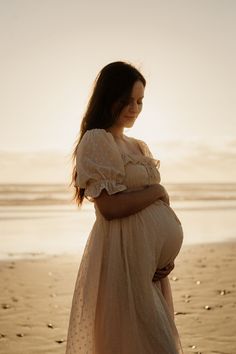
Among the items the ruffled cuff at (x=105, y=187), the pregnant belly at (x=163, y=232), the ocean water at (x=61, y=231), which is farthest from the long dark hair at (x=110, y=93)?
the ocean water at (x=61, y=231)

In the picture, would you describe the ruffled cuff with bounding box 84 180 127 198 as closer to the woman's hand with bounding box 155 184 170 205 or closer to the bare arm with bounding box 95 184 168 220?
the bare arm with bounding box 95 184 168 220

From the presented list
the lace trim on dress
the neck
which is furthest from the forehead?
the lace trim on dress

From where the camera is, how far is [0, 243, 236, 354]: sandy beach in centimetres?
495

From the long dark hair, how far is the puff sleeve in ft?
0.32

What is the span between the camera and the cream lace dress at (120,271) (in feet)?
9.12

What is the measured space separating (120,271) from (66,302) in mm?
3633

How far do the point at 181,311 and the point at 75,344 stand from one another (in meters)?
3.14

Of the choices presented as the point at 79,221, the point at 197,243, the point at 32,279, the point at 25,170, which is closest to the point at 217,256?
the point at 197,243

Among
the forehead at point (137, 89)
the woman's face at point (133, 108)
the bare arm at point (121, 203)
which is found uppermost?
→ the forehead at point (137, 89)

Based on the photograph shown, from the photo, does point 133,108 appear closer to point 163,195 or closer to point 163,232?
point 163,195

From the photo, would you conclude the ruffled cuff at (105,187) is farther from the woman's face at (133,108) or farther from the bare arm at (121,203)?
the woman's face at (133,108)

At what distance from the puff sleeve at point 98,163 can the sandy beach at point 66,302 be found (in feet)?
7.92

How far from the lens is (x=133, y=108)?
113 inches

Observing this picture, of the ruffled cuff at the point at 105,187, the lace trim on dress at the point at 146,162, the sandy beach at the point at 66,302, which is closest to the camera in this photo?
the ruffled cuff at the point at 105,187
